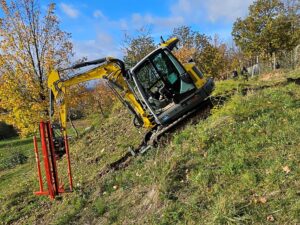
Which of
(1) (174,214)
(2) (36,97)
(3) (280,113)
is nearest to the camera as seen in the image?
(1) (174,214)

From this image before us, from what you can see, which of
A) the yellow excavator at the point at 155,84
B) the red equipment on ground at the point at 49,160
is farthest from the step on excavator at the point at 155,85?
the red equipment on ground at the point at 49,160

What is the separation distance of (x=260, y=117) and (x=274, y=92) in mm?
1908

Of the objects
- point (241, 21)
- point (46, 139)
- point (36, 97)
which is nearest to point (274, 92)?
point (46, 139)

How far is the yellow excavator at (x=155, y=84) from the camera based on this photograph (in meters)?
9.13

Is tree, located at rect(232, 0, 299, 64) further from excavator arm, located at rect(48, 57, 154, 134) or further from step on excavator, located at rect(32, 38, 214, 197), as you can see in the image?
excavator arm, located at rect(48, 57, 154, 134)

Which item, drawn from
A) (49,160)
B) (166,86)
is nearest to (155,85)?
(166,86)

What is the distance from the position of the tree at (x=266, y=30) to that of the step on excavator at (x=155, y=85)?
1534cm

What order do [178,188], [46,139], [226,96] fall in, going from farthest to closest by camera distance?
1. [226,96]
2. [46,139]
3. [178,188]

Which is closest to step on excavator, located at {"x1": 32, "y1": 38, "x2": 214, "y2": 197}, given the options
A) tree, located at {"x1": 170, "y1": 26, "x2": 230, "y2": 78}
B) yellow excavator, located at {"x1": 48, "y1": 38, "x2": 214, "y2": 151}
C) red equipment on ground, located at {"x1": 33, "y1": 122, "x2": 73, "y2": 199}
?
yellow excavator, located at {"x1": 48, "y1": 38, "x2": 214, "y2": 151}

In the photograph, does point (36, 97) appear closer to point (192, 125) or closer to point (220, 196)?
point (192, 125)

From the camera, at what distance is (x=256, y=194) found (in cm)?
478

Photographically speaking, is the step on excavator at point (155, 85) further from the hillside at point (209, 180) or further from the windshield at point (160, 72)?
the hillside at point (209, 180)

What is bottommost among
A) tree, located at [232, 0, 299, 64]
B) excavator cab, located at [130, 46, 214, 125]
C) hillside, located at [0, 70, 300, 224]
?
hillside, located at [0, 70, 300, 224]

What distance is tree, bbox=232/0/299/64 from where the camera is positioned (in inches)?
905
